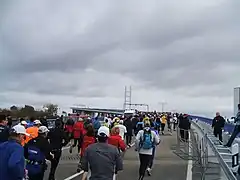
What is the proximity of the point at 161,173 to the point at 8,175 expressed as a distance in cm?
969

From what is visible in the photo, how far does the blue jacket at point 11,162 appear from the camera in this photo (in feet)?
19.3

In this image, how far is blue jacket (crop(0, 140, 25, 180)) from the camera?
19.3ft

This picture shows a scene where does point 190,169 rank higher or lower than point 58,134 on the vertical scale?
lower

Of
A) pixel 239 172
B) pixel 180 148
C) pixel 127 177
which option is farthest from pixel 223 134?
pixel 239 172

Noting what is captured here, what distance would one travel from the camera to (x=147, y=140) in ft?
40.2

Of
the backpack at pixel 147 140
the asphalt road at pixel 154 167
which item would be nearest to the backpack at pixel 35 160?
the backpack at pixel 147 140

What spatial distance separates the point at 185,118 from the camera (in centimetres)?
2770

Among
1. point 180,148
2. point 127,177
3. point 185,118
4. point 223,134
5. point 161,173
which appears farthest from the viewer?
point 185,118

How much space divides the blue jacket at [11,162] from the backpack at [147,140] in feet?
21.3

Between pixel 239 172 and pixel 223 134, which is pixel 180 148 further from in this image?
pixel 239 172

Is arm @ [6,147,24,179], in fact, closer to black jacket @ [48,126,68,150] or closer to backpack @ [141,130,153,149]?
black jacket @ [48,126,68,150]

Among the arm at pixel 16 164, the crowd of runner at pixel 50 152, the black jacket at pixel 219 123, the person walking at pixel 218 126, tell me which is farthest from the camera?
the black jacket at pixel 219 123

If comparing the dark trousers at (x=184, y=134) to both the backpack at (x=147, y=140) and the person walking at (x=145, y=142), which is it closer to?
the person walking at (x=145, y=142)

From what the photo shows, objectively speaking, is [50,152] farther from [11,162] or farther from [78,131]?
[78,131]
